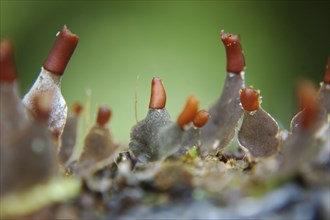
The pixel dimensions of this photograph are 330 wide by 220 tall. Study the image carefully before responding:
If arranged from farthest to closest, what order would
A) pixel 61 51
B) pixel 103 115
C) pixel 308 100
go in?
1. pixel 61 51
2. pixel 103 115
3. pixel 308 100

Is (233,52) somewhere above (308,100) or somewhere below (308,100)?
above

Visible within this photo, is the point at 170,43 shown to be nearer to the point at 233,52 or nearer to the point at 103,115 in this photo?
the point at 233,52

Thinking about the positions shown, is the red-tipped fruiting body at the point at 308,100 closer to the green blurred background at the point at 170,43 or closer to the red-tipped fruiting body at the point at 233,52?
the red-tipped fruiting body at the point at 233,52

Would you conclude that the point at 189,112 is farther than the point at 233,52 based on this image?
No

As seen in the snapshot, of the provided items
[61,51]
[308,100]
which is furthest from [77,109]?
[308,100]

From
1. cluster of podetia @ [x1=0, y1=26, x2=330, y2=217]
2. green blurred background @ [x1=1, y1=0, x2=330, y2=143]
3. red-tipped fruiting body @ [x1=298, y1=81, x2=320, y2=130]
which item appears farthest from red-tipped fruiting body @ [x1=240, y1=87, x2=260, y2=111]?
green blurred background @ [x1=1, y1=0, x2=330, y2=143]

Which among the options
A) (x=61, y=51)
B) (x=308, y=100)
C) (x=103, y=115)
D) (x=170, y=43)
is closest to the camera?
(x=308, y=100)

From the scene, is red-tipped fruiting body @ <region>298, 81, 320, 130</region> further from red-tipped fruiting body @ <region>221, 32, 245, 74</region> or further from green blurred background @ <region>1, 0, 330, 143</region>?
green blurred background @ <region>1, 0, 330, 143</region>

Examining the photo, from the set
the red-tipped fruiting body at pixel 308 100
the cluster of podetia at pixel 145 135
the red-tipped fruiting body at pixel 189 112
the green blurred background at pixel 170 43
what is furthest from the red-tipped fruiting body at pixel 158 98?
the green blurred background at pixel 170 43
